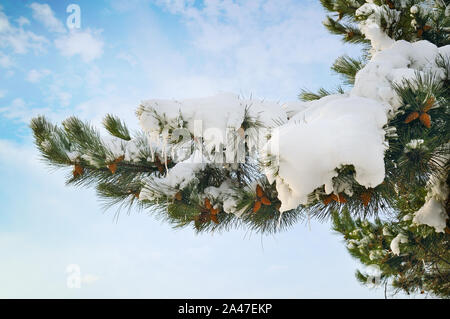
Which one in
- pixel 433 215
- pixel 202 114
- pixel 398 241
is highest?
pixel 202 114

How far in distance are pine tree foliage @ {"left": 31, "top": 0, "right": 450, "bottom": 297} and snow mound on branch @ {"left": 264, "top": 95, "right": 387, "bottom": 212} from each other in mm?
71

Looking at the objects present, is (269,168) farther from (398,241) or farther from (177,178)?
(398,241)

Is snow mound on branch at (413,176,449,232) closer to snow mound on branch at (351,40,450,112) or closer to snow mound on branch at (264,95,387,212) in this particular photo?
snow mound on branch at (351,40,450,112)

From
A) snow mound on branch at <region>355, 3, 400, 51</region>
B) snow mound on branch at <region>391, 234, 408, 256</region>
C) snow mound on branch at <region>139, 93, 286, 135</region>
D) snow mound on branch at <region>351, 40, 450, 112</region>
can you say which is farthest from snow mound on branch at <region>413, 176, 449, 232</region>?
snow mound on branch at <region>139, 93, 286, 135</region>

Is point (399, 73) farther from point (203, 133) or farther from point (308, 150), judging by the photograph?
point (203, 133)

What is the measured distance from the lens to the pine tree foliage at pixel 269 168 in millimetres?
2301

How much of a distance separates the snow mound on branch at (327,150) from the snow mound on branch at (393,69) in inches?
15.6

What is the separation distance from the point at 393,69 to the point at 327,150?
4.23 feet

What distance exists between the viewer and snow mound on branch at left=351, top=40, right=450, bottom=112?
2.46 m

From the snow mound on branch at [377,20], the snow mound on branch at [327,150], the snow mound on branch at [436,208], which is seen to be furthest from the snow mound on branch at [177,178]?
the snow mound on branch at [377,20]

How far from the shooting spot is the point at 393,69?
279 cm

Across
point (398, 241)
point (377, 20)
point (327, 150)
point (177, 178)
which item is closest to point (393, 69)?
point (327, 150)

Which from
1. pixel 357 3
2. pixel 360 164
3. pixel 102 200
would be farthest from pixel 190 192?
pixel 357 3

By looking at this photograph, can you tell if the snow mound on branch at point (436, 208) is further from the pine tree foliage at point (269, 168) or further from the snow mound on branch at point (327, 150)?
the snow mound on branch at point (327, 150)
